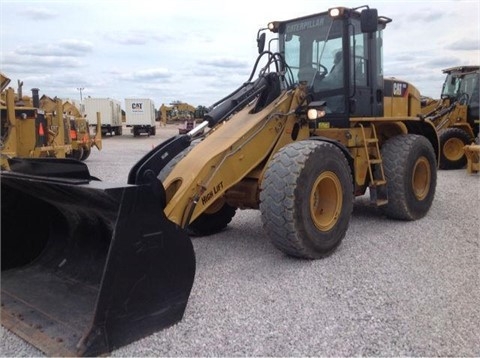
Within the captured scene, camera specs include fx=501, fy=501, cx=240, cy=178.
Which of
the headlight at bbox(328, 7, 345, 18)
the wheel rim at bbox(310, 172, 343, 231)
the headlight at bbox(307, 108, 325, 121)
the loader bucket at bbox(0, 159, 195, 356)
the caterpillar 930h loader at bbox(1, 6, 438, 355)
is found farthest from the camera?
the headlight at bbox(328, 7, 345, 18)

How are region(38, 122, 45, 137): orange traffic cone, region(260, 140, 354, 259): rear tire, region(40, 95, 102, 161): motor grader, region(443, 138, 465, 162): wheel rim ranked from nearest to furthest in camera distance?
1. region(260, 140, 354, 259): rear tire
2. region(38, 122, 45, 137): orange traffic cone
3. region(443, 138, 465, 162): wheel rim
4. region(40, 95, 102, 161): motor grader

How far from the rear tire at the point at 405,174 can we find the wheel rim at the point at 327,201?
1496 millimetres

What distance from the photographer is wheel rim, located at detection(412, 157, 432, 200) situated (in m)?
6.97

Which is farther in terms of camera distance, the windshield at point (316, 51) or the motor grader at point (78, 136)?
the motor grader at point (78, 136)

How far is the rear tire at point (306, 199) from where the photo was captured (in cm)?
456

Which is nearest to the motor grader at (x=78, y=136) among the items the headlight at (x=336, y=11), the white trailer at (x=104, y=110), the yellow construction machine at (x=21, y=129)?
the yellow construction machine at (x=21, y=129)

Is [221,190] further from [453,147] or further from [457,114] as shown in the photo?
[457,114]

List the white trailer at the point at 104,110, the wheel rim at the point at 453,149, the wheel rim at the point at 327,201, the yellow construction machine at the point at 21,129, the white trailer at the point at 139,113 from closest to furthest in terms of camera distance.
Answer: the wheel rim at the point at 327,201
the yellow construction machine at the point at 21,129
the wheel rim at the point at 453,149
the white trailer at the point at 104,110
the white trailer at the point at 139,113

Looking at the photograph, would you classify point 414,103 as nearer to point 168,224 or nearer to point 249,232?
point 249,232

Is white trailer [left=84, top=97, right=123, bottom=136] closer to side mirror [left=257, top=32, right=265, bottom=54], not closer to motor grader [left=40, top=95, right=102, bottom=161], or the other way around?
motor grader [left=40, top=95, right=102, bottom=161]

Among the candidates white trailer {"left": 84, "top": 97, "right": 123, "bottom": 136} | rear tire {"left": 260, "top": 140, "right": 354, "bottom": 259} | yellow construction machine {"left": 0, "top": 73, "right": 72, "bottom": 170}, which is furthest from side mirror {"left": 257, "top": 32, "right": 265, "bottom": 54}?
white trailer {"left": 84, "top": 97, "right": 123, "bottom": 136}

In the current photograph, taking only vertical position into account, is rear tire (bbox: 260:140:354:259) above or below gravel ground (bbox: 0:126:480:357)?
above

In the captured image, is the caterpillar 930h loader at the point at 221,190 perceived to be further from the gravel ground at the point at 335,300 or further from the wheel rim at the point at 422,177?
the gravel ground at the point at 335,300

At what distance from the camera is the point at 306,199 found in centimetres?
467
